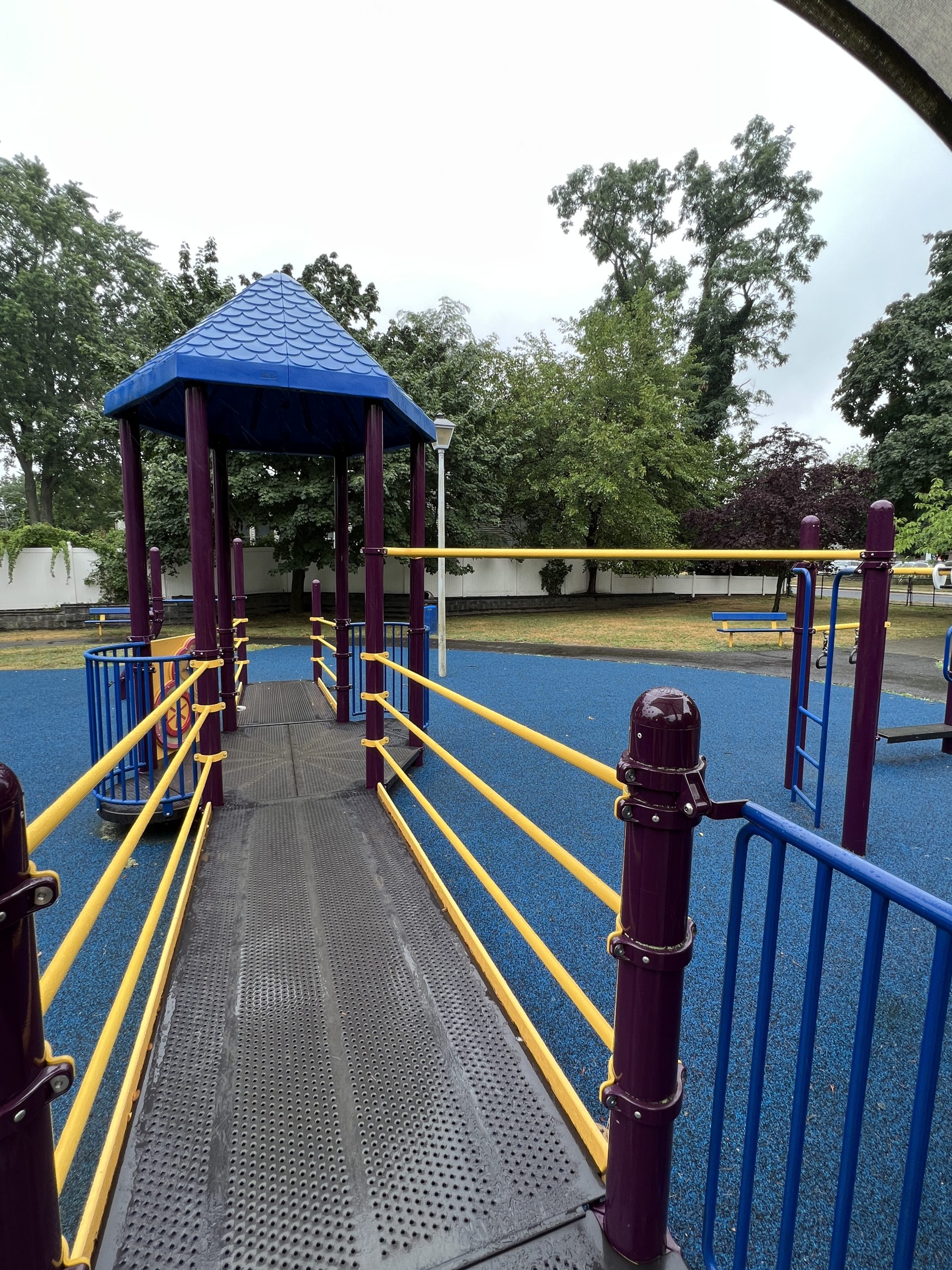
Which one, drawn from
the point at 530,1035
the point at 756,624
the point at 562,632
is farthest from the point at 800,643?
the point at 756,624

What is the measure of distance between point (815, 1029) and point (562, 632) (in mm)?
15390

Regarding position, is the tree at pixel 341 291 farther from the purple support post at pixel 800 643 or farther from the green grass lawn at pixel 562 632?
the purple support post at pixel 800 643

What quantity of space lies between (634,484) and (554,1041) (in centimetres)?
1996

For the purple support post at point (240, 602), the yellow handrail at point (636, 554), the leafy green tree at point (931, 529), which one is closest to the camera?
the yellow handrail at point (636, 554)

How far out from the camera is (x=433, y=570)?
20.8 metres

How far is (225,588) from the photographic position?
6129mm

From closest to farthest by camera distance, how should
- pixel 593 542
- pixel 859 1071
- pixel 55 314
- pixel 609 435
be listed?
pixel 859 1071
pixel 609 435
pixel 593 542
pixel 55 314

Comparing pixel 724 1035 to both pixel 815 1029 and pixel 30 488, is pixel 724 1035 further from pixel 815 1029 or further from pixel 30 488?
pixel 30 488

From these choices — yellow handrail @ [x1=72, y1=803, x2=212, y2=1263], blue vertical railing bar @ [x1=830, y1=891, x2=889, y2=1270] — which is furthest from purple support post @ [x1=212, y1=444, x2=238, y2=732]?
blue vertical railing bar @ [x1=830, y1=891, x2=889, y2=1270]

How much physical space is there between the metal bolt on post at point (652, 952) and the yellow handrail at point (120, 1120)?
1.01 m

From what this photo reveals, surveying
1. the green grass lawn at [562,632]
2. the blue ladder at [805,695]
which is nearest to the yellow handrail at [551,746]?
the blue ladder at [805,695]

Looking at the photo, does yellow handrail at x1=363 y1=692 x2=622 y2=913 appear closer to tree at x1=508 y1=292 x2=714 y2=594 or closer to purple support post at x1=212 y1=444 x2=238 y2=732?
purple support post at x1=212 y1=444 x2=238 y2=732

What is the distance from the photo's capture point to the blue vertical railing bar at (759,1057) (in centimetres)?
117

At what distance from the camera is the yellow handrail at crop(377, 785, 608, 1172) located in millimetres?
1607
